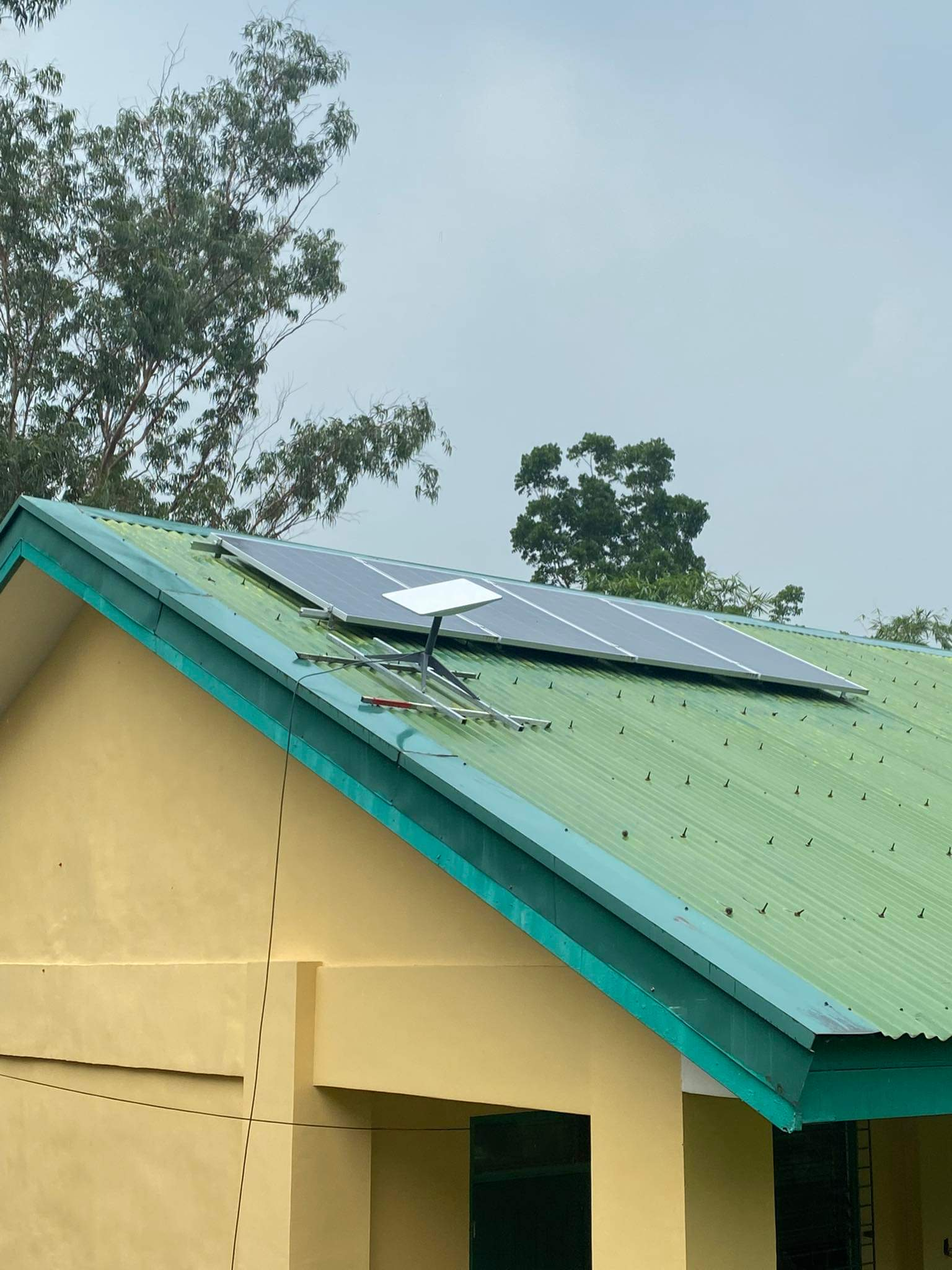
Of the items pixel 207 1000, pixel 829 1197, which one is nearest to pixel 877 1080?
pixel 207 1000

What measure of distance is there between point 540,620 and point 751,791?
9.25 ft

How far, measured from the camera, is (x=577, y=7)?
3638 cm

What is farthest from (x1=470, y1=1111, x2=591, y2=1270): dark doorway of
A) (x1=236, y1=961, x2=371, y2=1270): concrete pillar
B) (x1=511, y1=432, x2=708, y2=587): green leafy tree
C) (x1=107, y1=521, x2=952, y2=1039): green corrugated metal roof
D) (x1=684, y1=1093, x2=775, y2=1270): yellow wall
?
(x1=511, y1=432, x2=708, y2=587): green leafy tree

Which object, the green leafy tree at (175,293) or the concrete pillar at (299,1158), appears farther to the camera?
the green leafy tree at (175,293)

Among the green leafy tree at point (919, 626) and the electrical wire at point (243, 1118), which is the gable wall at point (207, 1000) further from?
the green leafy tree at point (919, 626)

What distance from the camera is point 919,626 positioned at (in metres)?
37.6

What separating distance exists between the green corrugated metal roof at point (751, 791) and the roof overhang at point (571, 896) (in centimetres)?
21

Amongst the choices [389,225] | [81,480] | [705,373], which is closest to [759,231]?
[705,373]

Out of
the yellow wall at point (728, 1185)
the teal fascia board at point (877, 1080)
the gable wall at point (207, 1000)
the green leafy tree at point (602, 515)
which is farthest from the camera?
the green leafy tree at point (602, 515)

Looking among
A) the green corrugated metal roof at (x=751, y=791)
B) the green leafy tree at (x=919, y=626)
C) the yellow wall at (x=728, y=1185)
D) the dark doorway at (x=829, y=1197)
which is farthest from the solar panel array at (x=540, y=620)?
the green leafy tree at (x=919, y=626)

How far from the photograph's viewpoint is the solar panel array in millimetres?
8859

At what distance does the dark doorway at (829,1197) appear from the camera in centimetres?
933

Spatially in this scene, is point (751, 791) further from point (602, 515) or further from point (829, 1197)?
point (602, 515)

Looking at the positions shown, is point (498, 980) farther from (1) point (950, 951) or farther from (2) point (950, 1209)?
(2) point (950, 1209)
